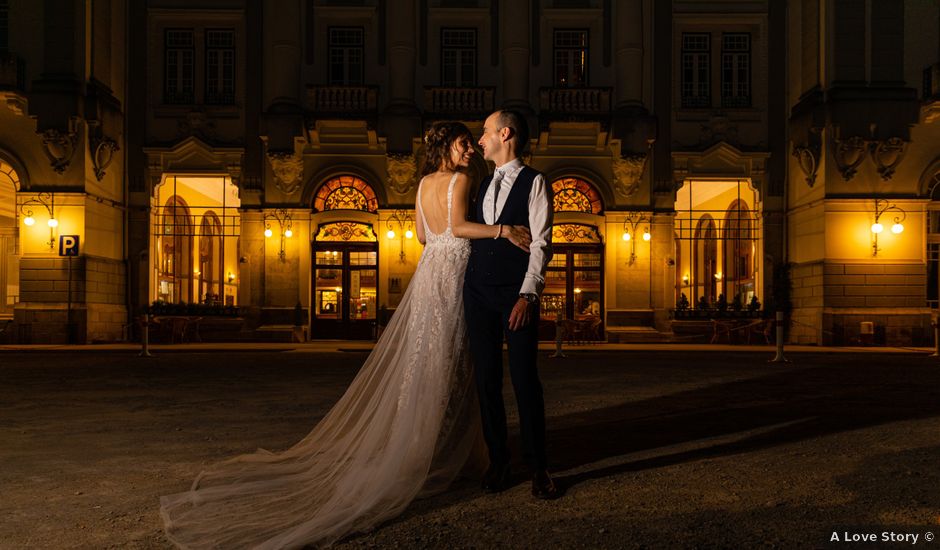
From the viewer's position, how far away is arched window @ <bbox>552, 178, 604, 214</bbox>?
2838cm

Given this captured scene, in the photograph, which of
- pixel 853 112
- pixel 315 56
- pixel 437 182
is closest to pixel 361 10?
pixel 315 56

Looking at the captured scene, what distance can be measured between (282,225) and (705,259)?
13738 mm

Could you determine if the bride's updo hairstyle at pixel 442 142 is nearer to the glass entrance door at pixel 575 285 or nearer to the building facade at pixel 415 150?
the building facade at pixel 415 150

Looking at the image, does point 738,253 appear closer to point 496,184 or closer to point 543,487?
point 496,184

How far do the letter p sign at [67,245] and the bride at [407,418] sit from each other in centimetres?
2122

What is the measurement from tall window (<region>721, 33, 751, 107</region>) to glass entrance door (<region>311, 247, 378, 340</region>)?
12.5m

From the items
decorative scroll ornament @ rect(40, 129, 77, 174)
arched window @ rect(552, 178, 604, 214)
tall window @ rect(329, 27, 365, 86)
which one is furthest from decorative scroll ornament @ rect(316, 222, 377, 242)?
decorative scroll ornament @ rect(40, 129, 77, 174)

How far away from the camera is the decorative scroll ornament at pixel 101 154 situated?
1014 inches

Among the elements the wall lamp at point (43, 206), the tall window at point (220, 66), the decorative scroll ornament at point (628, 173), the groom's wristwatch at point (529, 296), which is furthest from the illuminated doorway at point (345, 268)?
the groom's wristwatch at point (529, 296)

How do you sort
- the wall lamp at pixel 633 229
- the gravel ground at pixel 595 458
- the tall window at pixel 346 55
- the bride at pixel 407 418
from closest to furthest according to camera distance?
the gravel ground at pixel 595 458 < the bride at pixel 407 418 < the wall lamp at pixel 633 229 < the tall window at pixel 346 55

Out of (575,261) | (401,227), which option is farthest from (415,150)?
(575,261)

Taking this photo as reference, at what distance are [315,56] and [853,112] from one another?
16264mm

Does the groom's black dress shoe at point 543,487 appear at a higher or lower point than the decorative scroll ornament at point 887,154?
lower

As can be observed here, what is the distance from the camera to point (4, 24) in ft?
83.5
